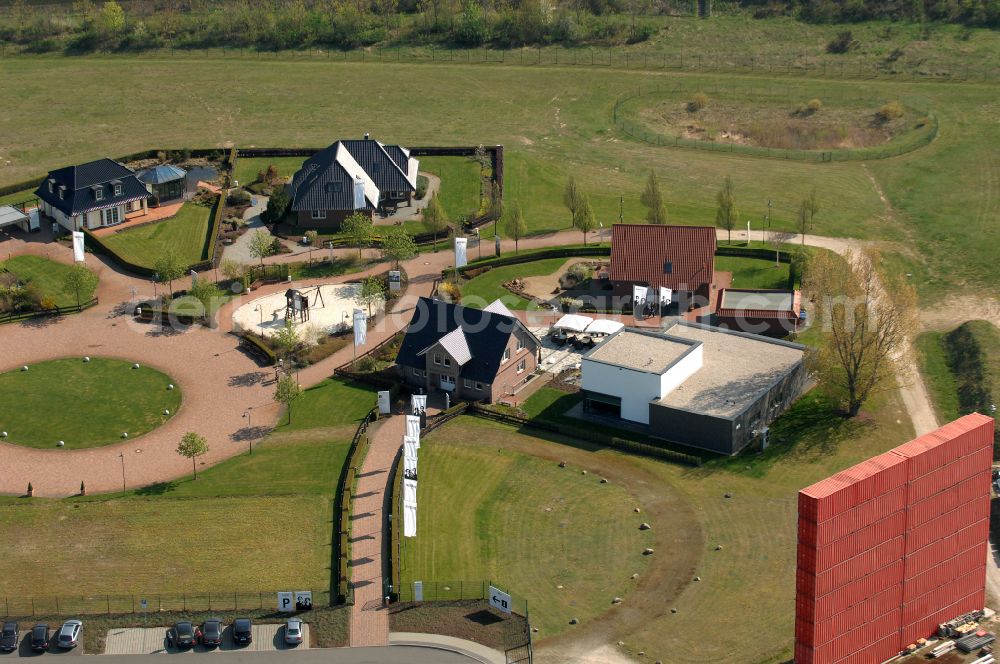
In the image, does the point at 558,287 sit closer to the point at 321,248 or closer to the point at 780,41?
the point at 321,248

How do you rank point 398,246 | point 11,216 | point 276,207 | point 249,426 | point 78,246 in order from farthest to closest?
1. point 276,207
2. point 11,216
3. point 78,246
4. point 398,246
5. point 249,426

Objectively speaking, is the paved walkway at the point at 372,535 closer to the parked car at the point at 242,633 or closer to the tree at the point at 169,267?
the parked car at the point at 242,633

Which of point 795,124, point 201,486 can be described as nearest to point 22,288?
point 201,486

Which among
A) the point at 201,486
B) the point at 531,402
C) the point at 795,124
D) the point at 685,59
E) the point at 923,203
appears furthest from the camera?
the point at 685,59

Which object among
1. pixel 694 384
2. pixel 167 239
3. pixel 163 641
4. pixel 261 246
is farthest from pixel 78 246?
pixel 694 384

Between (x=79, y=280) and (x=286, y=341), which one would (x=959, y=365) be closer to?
(x=286, y=341)

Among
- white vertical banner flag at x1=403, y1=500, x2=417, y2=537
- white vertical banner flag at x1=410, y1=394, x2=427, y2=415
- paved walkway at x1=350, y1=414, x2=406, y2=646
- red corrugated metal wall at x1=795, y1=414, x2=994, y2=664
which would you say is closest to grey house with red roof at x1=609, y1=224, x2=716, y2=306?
white vertical banner flag at x1=410, y1=394, x2=427, y2=415
